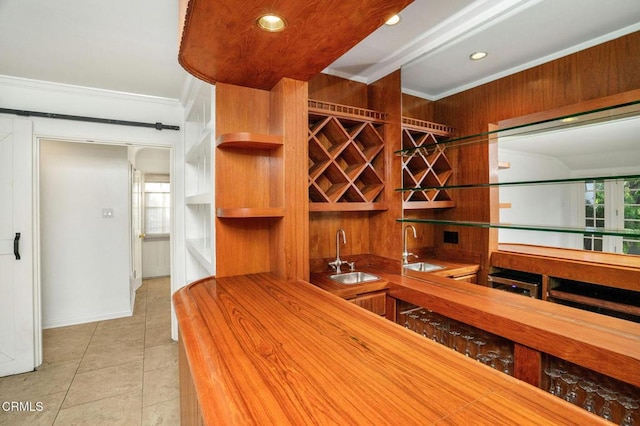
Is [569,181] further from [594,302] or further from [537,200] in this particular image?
[594,302]

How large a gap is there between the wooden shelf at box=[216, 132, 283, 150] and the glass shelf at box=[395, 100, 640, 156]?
3.47ft

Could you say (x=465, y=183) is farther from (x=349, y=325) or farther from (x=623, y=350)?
A: (x=349, y=325)

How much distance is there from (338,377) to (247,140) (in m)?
1.20

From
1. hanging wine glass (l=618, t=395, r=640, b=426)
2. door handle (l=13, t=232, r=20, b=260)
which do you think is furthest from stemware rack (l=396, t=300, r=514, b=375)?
door handle (l=13, t=232, r=20, b=260)

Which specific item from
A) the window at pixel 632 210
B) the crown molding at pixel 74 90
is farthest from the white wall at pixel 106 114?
the window at pixel 632 210

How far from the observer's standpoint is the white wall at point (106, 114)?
8.34 ft

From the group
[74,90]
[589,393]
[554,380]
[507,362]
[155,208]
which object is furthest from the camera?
[155,208]

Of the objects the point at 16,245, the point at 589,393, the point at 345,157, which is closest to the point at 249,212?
the point at 345,157

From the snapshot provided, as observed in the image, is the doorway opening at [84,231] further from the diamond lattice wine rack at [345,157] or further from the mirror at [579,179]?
the mirror at [579,179]

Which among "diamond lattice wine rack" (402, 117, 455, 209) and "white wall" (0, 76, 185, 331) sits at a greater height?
"white wall" (0, 76, 185, 331)

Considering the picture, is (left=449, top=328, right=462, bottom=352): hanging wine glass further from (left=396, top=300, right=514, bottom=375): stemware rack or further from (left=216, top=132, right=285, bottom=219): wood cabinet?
(left=216, top=132, right=285, bottom=219): wood cabinet

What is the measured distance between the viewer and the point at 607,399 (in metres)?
1.01

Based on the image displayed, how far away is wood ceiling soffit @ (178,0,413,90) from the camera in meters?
1.03

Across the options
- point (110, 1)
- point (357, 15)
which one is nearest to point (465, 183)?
point (357, 15)
